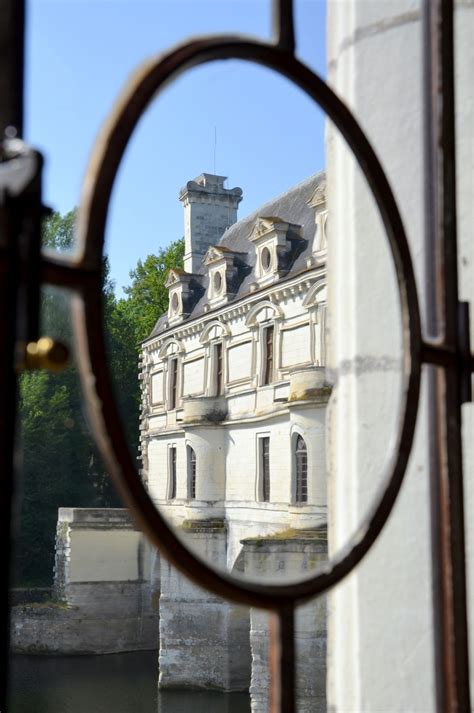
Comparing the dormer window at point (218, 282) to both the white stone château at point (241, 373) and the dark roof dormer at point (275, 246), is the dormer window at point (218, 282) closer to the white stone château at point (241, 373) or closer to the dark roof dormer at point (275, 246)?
the white stone château at point (241, 373)

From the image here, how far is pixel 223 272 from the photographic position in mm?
11664

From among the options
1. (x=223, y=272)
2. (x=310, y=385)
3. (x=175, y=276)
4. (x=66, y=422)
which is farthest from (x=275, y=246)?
(x=66, y=422)

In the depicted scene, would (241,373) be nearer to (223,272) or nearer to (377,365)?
(223,272)

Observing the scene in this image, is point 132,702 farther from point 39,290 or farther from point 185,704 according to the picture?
point 39,290

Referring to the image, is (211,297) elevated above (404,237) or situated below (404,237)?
above

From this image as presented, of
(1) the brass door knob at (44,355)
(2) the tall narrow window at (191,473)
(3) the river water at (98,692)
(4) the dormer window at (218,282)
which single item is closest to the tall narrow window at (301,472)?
(3) the river water at (98,692)

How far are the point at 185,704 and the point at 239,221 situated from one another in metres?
6.17

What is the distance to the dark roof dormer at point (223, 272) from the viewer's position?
1162 cm

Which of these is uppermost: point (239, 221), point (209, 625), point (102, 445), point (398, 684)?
point (239, 221)

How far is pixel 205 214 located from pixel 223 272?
2.40 metres

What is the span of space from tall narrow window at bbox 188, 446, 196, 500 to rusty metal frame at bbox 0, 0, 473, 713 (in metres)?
11.2

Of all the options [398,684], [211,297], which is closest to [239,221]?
[211,297]

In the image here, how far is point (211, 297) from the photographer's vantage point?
39.3ft

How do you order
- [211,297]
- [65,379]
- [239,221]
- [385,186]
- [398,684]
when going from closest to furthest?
[385,186] → [398,684] → [211,297] → [239,221] → [65,379]
